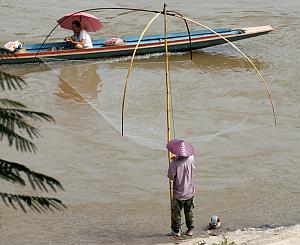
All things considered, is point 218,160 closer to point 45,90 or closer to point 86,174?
point 86,174

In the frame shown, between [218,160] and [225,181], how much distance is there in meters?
0.55

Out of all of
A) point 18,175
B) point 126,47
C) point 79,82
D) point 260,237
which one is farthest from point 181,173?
point 126,47

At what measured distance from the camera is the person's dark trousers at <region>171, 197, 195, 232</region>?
6240 millimetres

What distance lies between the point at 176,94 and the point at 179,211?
4534mm

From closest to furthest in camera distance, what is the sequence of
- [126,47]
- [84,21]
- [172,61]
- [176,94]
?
[176,94]
[84,21]
[126,47]
[172,61]

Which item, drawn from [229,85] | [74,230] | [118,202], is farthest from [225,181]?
[229,85]

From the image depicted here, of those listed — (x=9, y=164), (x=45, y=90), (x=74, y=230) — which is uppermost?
(x=9, y=164)

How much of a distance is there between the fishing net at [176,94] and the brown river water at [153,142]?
0.05 ft

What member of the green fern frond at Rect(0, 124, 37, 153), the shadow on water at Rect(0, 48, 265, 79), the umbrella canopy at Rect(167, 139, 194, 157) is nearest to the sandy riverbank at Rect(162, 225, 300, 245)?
the umbrella canopy at Rect(167, 139, 194, 157)

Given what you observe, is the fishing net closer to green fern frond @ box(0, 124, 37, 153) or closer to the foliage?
the foliage

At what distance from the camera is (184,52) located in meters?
12.8

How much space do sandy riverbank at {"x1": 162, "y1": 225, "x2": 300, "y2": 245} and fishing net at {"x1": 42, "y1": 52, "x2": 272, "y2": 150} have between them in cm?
185

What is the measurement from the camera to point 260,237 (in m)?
6.31

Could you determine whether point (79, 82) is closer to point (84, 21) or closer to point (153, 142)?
point (84, 21)
